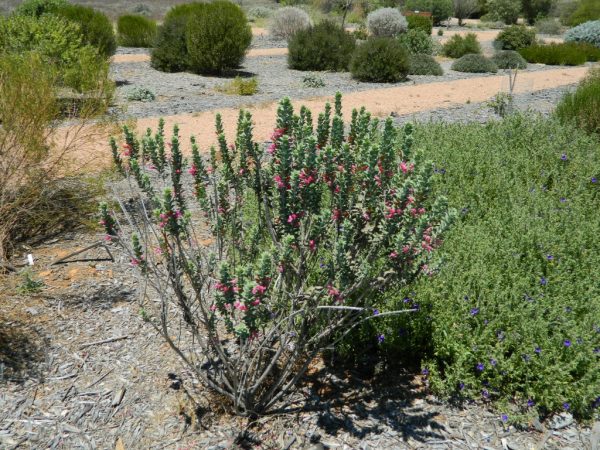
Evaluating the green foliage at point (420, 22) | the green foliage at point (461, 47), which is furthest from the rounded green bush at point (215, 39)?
the green foliage at point (420, 22)

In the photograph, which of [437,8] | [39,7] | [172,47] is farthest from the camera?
[437,8]

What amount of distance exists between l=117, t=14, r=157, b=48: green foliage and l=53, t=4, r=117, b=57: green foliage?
21.9ft

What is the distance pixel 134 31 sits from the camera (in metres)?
21.7

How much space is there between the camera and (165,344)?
3410 mm

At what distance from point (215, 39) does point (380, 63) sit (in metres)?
4.80

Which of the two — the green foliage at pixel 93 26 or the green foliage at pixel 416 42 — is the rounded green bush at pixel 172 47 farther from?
the green foliage at pixel 416 42

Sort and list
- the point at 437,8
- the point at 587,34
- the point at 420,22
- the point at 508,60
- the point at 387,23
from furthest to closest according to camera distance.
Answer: the point at 437,8 → the point at 420,22 → the point at 587,34 → the point at 387,23 → the point at 508,60

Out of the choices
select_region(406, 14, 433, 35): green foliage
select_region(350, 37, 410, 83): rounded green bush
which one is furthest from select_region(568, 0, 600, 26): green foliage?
select_region(350, 37, 410, 83): rounded green bush

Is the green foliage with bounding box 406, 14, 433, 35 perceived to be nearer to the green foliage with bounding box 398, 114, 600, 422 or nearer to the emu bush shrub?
the green foliage with bounding box 398, 114, 600, 422

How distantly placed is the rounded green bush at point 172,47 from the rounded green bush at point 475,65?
27.5 feet

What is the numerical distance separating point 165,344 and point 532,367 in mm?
2218

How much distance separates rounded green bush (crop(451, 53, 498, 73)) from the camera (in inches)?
664

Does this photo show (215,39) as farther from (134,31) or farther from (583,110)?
(583,110)

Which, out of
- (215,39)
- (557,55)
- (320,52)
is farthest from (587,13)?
(215,39)
